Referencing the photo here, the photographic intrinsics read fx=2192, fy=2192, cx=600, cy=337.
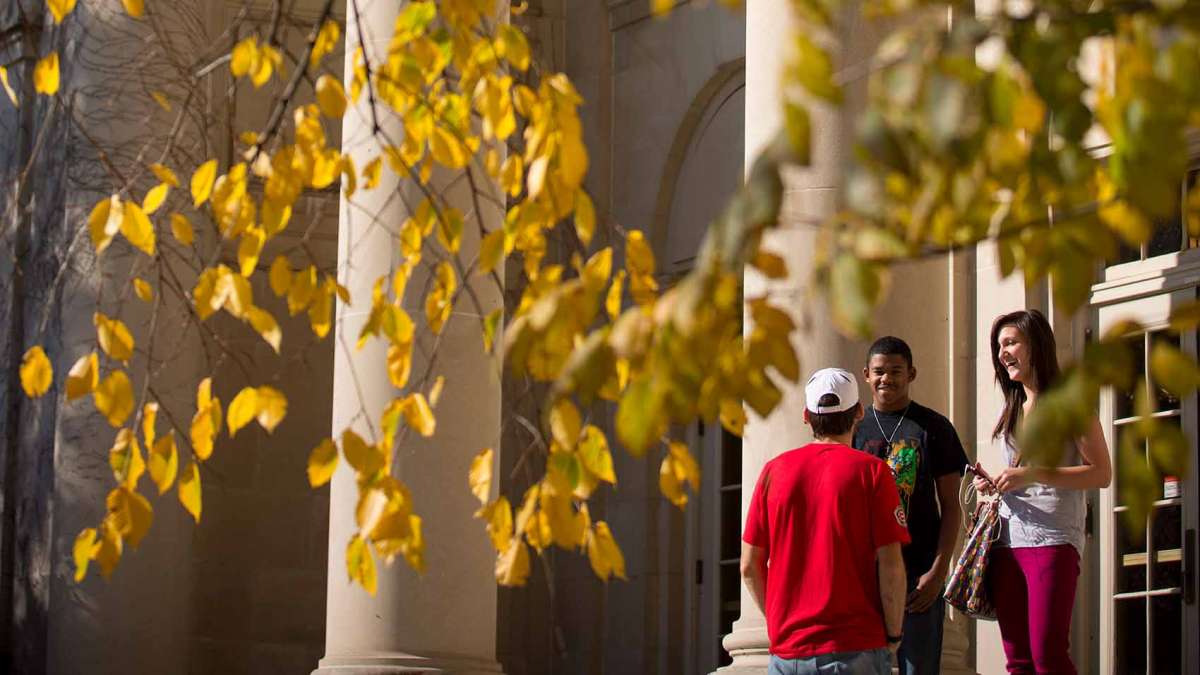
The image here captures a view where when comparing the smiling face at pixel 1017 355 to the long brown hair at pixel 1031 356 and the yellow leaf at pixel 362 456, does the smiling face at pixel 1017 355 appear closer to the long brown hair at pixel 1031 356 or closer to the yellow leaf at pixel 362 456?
the long brown hair at pixel 1031 356

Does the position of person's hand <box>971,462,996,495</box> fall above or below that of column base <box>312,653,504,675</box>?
above

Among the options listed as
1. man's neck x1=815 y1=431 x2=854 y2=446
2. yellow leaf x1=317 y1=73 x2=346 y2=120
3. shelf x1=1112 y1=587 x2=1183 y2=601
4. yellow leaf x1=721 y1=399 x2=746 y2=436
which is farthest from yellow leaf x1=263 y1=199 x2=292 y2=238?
shelf x1=1112 y1=587 x2=1183 y2=601

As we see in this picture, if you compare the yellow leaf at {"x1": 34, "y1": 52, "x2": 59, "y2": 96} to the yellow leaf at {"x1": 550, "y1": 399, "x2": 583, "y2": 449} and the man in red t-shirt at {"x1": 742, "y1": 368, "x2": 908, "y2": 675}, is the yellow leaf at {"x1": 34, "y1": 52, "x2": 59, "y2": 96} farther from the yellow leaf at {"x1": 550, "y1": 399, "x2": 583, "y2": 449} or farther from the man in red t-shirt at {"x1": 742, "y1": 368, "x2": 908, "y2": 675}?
the man in red t-shirt at {"x1": 742, "y1": 368, "x2": 908, "y2": 675}

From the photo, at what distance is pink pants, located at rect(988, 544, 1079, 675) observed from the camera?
830 centimetres

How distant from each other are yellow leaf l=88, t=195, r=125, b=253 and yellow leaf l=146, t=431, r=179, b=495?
51cm

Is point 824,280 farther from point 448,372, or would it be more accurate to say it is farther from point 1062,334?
point 1062,334

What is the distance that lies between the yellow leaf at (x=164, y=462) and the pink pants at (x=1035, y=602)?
4.09m

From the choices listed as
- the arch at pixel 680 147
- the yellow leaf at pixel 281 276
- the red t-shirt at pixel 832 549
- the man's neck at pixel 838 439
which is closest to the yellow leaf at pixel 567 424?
the yellow leaf at pixel 281 276

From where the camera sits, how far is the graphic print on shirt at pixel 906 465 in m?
8.66

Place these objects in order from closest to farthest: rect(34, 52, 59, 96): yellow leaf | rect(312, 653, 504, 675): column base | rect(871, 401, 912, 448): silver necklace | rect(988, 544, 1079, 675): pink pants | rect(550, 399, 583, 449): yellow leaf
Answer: rect(550, 399, 583, 449): yellow leaf, rect(34, 52, 59, 96): yellow leaf, rect(988, 544, 1079, 675): pink pants, rect(871, 401, 912, 448): silver necklace, rect(312, 653, 504, 675): column base

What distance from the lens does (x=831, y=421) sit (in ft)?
25.4

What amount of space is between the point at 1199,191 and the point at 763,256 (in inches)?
45.8

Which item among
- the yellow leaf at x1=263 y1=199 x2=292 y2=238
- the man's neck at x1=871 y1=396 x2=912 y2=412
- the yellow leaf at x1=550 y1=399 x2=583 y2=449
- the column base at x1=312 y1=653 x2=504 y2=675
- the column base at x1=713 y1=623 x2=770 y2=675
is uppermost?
the yellow leaf at x1=263 y1=199 x2=292 y2=238

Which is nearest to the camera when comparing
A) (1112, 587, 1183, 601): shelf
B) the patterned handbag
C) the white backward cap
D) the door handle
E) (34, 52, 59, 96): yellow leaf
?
(34, 52, 59, 96): yellow leaf
